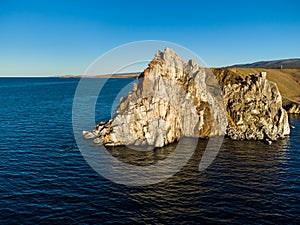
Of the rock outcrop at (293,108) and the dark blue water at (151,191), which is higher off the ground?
the rock outcrop at (293,108)

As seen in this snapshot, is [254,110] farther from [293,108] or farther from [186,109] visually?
[293,108]

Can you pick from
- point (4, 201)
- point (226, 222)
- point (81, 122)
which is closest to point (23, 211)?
point (4, 201)

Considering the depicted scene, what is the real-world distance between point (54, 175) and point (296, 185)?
4456 cm

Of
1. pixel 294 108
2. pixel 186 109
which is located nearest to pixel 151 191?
pixel 186 109

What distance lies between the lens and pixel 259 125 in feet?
291

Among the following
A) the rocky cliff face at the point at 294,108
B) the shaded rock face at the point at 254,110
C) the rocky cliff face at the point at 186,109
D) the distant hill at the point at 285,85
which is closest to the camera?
the rocky cliff face at the point at 186,109

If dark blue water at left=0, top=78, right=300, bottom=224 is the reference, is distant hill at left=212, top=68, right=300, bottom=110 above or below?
above

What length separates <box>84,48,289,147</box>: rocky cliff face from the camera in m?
75.3

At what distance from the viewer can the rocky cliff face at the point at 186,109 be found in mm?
75312

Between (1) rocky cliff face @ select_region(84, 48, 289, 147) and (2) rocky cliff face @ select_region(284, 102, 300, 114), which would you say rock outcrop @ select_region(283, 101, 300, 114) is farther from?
(1) rocky cliff face @ select_region(84, 48, 289, 147)

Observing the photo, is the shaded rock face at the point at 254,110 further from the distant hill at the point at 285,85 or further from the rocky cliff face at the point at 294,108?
the distant hill at the point at 285,85


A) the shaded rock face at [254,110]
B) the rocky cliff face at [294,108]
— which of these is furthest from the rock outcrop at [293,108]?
the shaded rock face at [254,110]

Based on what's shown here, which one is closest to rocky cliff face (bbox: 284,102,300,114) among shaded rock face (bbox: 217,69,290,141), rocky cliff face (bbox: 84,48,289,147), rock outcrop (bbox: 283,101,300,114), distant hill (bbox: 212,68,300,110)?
rock outcrop (bbox: 283,101,300,114)

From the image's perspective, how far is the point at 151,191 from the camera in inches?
1833
